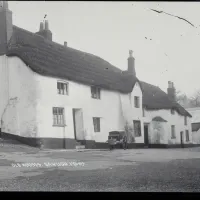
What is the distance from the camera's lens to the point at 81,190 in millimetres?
4586

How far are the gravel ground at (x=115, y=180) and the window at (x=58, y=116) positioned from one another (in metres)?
4.83

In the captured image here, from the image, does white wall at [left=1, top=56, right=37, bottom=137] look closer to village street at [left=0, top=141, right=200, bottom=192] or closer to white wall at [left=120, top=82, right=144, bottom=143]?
village street at [left=0, top=141, right=200, bottom=192]

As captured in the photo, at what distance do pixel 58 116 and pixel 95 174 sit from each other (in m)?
5.21

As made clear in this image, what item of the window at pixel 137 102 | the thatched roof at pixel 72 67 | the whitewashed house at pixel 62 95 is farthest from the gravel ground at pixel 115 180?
the window at pixel 137 102

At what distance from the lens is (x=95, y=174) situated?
522 cm

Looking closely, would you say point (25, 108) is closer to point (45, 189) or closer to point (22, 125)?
point (22, 125)

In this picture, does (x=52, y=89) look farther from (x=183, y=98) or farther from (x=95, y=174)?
(x=95, y=174)

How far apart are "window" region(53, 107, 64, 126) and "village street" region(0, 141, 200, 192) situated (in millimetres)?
3797

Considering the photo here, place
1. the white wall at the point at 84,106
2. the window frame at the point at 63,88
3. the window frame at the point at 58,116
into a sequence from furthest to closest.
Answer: the window frame at the point at 58,116
the window frame at the point at 63,88
the white wall at the point at 84,106

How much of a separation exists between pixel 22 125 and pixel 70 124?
4.52m

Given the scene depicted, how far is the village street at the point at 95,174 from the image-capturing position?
15.5 feet

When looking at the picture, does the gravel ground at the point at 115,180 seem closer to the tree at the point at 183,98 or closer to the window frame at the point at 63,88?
the tree at the point at 183,98

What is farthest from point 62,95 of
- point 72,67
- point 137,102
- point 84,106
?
point 137,102
